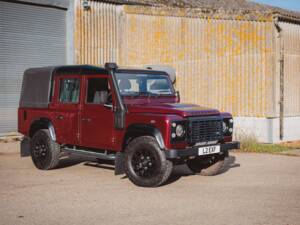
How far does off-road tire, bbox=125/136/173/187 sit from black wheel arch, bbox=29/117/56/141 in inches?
83.5

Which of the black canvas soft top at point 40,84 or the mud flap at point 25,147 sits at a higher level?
the black canvas soft top at point 40,84

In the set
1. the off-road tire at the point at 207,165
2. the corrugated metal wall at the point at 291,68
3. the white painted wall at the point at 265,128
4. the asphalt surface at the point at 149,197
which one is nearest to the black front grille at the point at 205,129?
the off-road tire at the point at 207,165

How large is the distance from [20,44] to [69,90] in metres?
7.07

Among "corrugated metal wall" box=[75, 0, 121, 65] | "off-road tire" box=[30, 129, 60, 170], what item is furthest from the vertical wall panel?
"off-road tire" box=[30, 129, 60, 170]

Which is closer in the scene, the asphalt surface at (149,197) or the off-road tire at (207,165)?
the asphalt surface at (149,197)

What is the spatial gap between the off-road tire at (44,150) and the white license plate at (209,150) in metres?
3.14

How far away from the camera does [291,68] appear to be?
1471 cm

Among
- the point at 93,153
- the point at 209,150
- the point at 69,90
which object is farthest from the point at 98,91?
the point at 209,150

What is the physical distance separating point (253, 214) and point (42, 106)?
17.4 ft

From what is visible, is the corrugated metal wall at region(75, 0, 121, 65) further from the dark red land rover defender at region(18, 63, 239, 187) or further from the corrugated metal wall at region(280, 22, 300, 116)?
the dark red land rover defender at region(18, 63, 239, 187)

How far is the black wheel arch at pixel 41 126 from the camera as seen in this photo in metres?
9.72

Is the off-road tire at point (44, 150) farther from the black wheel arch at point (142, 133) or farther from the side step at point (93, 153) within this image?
the black wheel arch at point (142, 133)

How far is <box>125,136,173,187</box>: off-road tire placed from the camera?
308 inches

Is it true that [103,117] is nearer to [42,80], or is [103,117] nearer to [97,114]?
[97,114]
